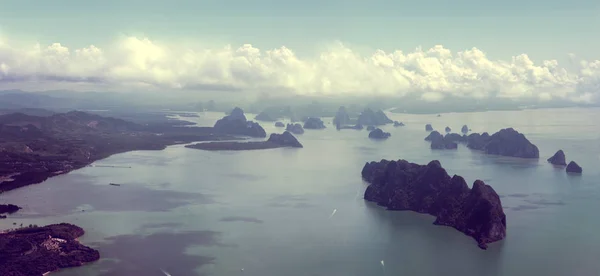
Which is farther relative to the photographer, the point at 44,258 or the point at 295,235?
the point at 295,235

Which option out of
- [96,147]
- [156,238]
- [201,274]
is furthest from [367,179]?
[96,147]

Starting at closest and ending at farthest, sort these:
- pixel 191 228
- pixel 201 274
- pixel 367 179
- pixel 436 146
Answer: pixel 201 274 < pixel 191 228 < pixel 367 179 < pixel 436 146

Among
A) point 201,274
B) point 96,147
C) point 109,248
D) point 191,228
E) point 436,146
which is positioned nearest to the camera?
point 201,274

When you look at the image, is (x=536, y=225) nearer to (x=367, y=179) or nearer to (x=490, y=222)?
(x=490, y=222)

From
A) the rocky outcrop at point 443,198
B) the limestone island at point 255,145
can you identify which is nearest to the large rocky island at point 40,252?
the rocky outcrop at point 443,198

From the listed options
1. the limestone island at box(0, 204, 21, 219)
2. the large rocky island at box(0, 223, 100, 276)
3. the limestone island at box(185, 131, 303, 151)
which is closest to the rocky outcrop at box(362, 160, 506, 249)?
the large rocky island at box(0, 223, 100, 276)
